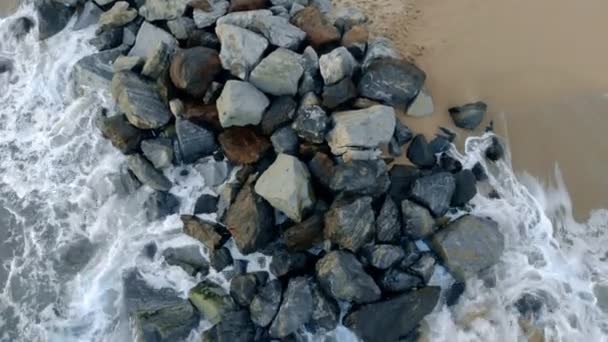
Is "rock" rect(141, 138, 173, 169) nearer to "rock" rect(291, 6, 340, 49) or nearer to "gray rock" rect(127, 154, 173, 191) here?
"gray rock" rect(127, 154, 173, 191)

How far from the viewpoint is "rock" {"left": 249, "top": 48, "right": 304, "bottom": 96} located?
24.4ft

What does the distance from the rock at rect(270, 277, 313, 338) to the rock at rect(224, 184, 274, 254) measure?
64 centimetres

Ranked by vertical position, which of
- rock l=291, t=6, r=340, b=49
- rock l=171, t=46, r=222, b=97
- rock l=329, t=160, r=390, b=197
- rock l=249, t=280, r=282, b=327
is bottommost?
→ rock l=249, t=280, r=282, b=327

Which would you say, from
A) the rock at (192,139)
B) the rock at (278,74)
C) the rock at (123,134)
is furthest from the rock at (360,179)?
the rock at (123,134)

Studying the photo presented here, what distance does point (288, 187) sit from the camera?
6.85 metres

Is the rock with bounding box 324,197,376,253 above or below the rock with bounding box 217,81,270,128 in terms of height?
below

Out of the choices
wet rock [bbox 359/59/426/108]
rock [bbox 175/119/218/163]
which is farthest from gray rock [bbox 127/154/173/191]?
wet rock [bbox 359/59/426/108]

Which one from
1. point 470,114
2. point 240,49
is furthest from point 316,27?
point 470,114

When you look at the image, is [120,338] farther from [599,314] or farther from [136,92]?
[599,314]

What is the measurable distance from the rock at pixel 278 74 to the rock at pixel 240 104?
11 cm

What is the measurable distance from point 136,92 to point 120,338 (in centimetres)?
266

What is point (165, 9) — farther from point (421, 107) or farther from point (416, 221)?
point (416, 221)

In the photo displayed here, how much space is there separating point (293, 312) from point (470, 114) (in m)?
2.82

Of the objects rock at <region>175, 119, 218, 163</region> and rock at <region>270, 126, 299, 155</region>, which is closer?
rock at <region>270, 126, 299, 155</region>
